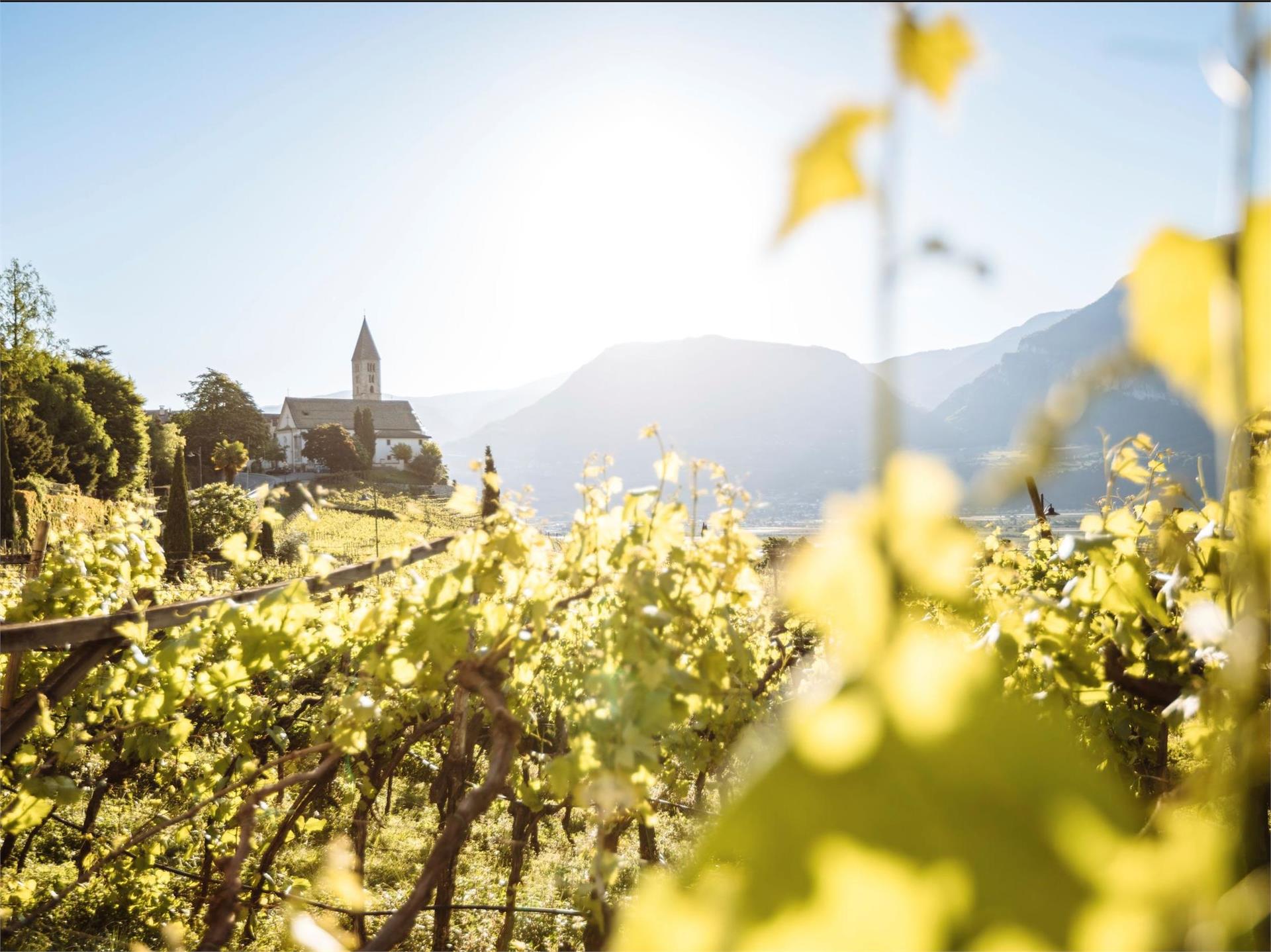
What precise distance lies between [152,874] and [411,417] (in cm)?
8440

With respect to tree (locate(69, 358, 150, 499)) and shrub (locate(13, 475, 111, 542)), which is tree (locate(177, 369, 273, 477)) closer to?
tree (locate(69, 358, 150, 499))

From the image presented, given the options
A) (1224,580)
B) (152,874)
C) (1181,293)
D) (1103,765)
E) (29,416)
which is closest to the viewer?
(1181,293)

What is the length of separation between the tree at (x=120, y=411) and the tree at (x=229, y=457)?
5.15 m

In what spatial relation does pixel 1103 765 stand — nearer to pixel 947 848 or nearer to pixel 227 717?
pixel 947 848

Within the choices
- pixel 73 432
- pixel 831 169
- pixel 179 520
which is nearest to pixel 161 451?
pixel 73 432

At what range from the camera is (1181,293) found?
0.38m

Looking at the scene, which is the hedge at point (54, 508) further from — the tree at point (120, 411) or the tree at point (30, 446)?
the tree at point (120, 411)

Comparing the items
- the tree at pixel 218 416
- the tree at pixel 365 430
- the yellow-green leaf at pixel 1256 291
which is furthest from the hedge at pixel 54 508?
the tree at pixel 365 430

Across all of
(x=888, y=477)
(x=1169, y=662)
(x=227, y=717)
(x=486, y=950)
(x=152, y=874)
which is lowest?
(x=486, y=950)

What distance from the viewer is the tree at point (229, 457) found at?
51.3 m

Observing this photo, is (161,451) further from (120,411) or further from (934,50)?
(934,50)

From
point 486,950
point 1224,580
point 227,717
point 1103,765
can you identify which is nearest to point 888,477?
point 1224,580

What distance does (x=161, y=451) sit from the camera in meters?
52.8

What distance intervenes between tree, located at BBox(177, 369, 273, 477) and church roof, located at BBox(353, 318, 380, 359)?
3744 centimetres
